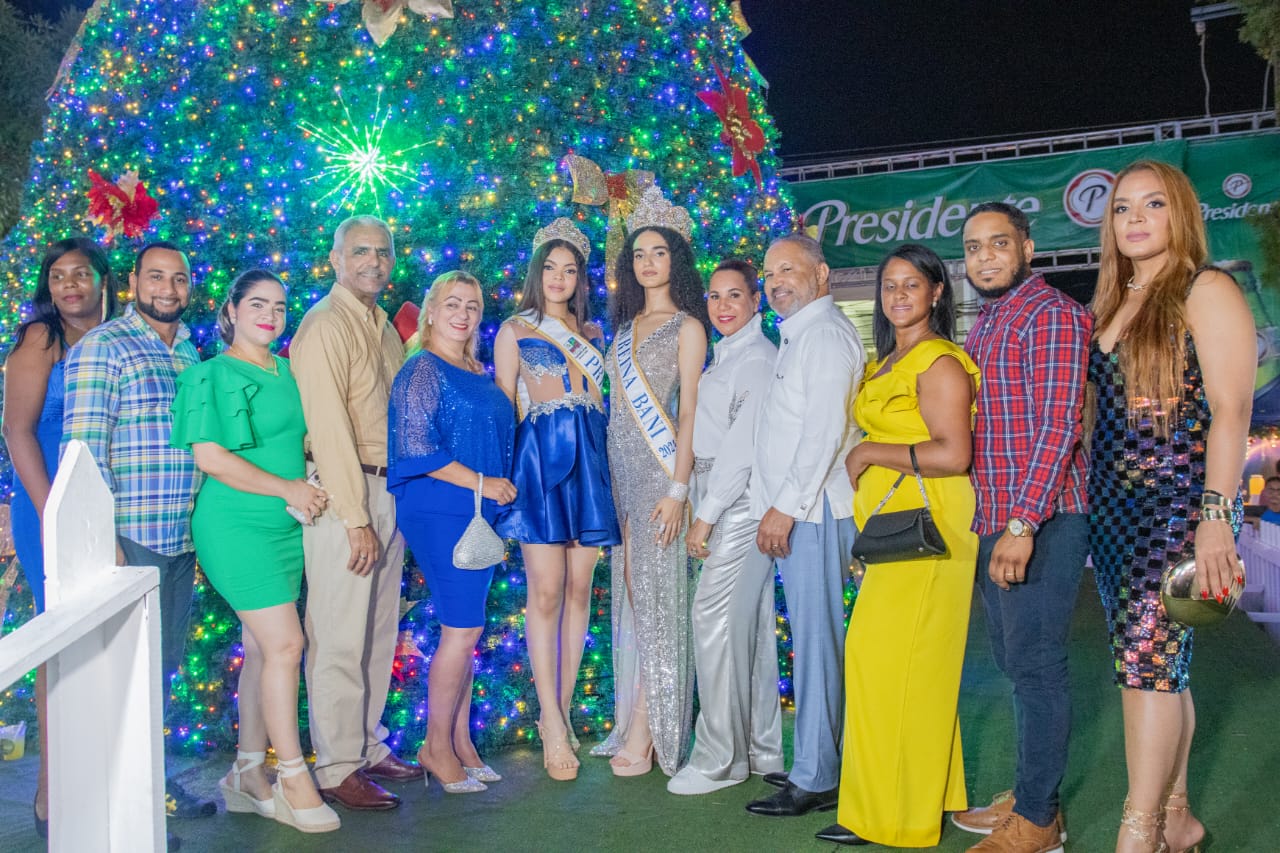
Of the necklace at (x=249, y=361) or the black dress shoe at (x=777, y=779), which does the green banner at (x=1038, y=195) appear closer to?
the black dress shoe at (x=777, y=779)

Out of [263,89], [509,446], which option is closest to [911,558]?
[509,446]

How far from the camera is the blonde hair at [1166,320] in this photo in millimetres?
2719

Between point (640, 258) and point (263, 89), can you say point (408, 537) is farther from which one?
point (263, 89)

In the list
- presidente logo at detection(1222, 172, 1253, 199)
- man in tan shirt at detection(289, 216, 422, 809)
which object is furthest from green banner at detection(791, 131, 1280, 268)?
man in tan shirt at detection(289, 216, 422, 809)

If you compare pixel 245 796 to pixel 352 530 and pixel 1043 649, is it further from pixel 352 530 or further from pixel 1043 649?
pixel 1043 649

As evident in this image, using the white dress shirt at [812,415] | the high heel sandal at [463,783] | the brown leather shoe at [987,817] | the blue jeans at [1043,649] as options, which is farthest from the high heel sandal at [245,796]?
the blue jeans at [1043,649]

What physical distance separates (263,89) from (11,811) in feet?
9.70

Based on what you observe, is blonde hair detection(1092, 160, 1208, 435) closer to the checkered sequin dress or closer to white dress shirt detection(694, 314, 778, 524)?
the checkered sequin dress

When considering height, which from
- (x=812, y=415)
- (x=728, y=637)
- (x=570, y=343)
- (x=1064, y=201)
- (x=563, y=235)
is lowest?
(x=728, y=637)

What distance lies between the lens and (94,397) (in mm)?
3510

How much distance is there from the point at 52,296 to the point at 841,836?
3.27 m

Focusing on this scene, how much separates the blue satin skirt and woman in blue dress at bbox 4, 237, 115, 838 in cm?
159

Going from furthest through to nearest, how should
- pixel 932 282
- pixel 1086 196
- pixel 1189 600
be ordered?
pixel 1086 196, pixel 932 282, pixel 1189 600

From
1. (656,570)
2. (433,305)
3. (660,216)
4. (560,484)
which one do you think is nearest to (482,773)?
(656,570)
